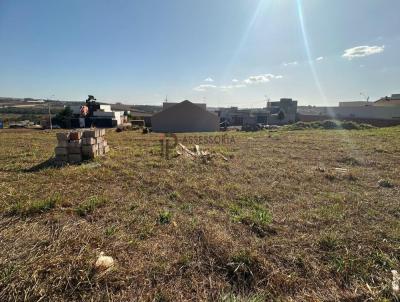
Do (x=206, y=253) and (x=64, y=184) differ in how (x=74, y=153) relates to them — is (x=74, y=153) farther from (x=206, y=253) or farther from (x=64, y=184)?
(x=206, y=253)

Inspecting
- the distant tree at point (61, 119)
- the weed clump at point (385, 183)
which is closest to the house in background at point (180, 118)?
the distant tree at point (61, 119)

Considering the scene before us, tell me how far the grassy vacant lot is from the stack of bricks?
1.44 metres

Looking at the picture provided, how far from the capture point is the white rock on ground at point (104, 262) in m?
2.45

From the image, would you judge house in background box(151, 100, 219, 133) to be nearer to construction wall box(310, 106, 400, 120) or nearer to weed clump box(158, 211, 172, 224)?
weed clump box(158, 211, 172, 224)

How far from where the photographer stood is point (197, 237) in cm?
324

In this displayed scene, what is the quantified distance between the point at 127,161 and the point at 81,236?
5265 mm

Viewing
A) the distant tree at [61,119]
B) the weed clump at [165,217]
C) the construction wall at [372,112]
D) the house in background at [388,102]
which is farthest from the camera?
the house in background at [388,102]

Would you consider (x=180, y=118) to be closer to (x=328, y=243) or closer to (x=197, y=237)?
(x=197, y=237)

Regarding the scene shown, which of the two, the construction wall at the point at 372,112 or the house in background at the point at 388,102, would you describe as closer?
the construction wall at the point at 372,112

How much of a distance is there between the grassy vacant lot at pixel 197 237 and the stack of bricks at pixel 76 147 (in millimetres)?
1440

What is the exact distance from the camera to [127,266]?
2.60 metres

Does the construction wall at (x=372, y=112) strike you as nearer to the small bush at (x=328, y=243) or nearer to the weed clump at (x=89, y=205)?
the small bush at (x=328, y=243)

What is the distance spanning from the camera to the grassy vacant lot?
2.31 metres

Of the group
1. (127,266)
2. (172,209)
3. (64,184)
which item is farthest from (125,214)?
(64,184)
